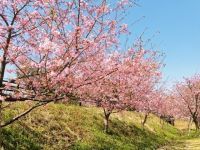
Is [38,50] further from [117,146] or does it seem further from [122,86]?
[117,146]

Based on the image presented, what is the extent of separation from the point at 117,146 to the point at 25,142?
8088 mm

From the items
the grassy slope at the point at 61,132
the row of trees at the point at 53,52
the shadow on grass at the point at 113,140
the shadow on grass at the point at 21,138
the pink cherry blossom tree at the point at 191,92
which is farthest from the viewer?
the pink cherry blossom tree at the point at 191,92

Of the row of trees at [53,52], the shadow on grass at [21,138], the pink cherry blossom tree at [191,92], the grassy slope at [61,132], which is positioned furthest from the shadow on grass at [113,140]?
the pink cherry blossom tree at [191,92]

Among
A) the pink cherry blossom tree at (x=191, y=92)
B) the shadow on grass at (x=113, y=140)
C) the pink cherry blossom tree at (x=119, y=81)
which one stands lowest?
the shadow on grass at (x=113, y=140)

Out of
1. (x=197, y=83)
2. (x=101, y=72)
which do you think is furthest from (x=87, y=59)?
(x=197, y=83)

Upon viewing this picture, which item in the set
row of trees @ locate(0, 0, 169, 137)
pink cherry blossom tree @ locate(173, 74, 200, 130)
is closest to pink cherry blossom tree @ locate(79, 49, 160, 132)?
row of trees @ locate(0, 0, 169, 137)

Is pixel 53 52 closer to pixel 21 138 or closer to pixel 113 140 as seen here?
pixel 21 138

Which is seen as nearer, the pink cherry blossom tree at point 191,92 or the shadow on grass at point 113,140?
the shadow on grass at point 113,140

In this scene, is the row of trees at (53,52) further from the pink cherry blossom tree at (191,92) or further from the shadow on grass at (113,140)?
the pink cherry blossom tree at (191,92)

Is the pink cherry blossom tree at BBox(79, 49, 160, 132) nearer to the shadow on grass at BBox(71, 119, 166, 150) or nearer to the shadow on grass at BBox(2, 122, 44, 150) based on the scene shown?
the shadow on grass at BBox(71, 119, 166, 150)

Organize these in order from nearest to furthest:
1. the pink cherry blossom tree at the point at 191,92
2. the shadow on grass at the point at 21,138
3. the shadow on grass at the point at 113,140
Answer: the shadow on grass at the point at 21,138
the shadow on grass at the point at 113,140
the pink cherry blossom tree at the point at 191,92

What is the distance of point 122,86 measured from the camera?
60.3ft

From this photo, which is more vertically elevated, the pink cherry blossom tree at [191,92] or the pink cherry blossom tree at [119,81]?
the pink cherry blossom tree at [191,92]

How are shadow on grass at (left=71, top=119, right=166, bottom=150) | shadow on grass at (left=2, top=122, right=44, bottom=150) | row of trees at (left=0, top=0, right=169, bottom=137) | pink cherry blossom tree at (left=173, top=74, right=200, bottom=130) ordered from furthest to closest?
pink cherry blossom tree at (left=173, top=74, right=200, bottom=130), shadow on grass at (left=71, top=119, right=166, bottom=150), shadow on grass at (left=2, top=122, right=44, bottom=150), row of trees at (left=0, top=0, right=169, bottom=137)
